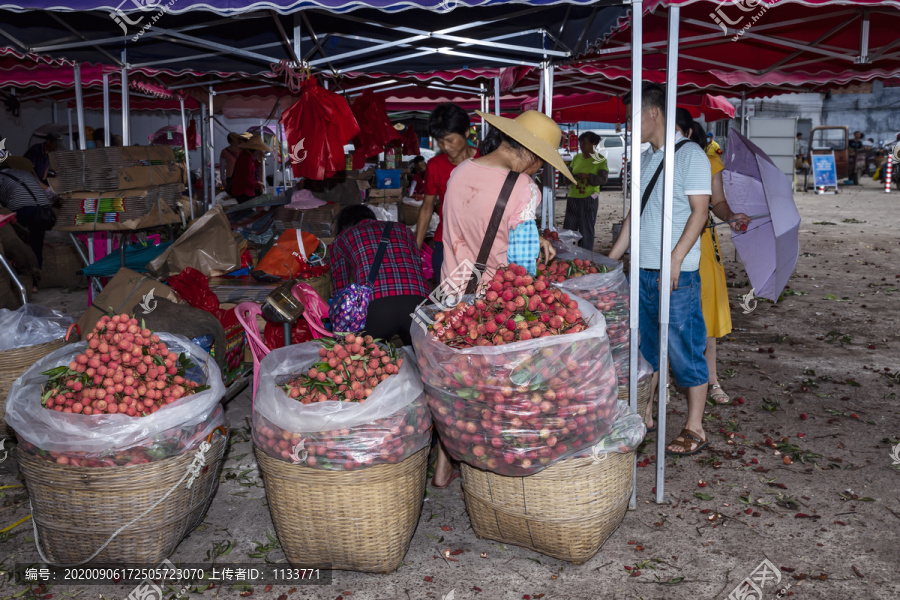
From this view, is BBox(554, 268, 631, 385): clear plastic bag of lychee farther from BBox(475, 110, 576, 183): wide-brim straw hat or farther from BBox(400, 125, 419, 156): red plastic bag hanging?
BBox(400, 125, 419, 156): red plastic bag hanging

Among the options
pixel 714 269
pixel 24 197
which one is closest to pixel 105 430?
pixel 714 269

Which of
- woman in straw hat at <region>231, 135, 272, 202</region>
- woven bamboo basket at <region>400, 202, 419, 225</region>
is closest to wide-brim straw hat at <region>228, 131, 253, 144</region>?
woman in straw hat at <region>231, 135, 272, 202</region>

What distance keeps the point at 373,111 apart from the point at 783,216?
5142mm

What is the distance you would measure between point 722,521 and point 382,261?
236 cm

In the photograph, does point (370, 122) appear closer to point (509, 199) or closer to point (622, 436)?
point (509, 199)

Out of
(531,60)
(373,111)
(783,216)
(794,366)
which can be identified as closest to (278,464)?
(783,216)

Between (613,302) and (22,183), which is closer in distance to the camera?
(613,302)

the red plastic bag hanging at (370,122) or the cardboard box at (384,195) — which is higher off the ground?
the red plastic bag hanging at (370,122)

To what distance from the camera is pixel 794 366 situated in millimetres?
6109

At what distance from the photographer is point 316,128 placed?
546 cm

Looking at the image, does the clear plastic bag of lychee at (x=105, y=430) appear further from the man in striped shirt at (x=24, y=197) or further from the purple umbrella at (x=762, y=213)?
the man in striped shirt at (x=24, y=197)

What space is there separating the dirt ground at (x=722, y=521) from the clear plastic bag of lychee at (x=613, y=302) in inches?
31.8

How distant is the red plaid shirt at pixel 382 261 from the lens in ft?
13.1

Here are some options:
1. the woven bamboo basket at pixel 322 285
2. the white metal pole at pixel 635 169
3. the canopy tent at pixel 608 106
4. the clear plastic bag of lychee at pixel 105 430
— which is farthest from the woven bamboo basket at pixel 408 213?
the clear plastic bag of lychee at pixel 105 430
